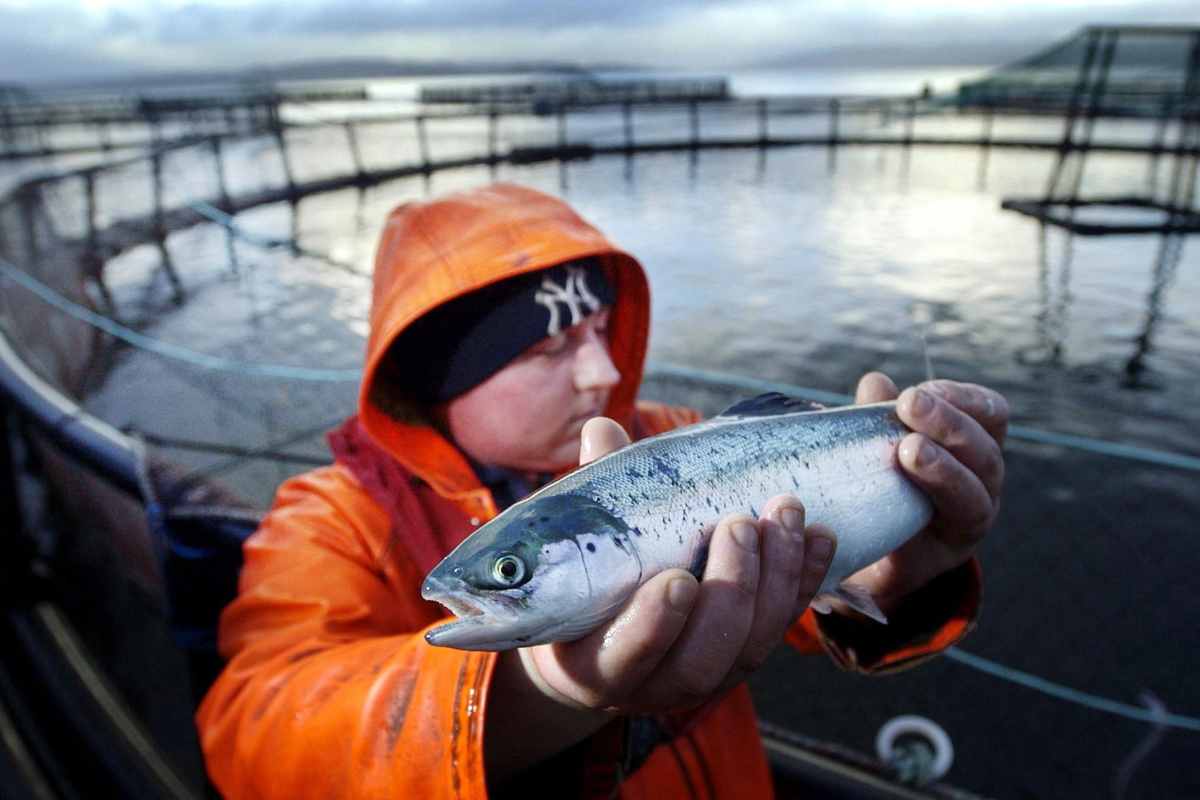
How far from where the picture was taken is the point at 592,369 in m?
2.38

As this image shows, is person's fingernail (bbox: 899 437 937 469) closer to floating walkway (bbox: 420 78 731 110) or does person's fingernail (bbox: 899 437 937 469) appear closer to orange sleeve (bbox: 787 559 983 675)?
orange sleeve (bbox: 787 559 983 675)

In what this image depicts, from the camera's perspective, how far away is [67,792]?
3.68 metres

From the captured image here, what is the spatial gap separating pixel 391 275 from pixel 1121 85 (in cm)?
6080

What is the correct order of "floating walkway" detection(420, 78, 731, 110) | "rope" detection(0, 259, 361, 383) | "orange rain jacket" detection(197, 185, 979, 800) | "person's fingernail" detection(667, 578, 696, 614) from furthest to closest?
"floating walkway" detection(420, 78, 731, 110)
"rope" detection(0, 259, 361, 383)
"orange rain jacket" detection(197, 185, 979, 800)
"person's fingernail" detection(667, 578, 696, 614)

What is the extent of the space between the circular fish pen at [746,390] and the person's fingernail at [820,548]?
1891 millimetres

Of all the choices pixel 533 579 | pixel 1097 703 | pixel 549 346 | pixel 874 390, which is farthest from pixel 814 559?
pixel 1097 703

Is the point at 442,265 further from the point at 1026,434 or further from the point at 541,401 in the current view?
the point at 1026,434

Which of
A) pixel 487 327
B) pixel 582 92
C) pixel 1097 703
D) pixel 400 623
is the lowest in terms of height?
pixel 1097 703

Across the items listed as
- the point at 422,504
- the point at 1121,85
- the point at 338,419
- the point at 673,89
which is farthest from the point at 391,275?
the point at 673,89

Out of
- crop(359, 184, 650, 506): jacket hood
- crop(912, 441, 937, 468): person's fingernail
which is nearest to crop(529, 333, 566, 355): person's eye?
crop(359, 184, 650, 506): jacket hood

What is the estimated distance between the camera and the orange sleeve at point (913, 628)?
7.84 feet

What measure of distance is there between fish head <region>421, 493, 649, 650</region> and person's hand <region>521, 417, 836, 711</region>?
2.7 inches

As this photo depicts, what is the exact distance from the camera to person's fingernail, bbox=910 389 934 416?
2.00 meters

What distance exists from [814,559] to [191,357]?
5.82 metres
